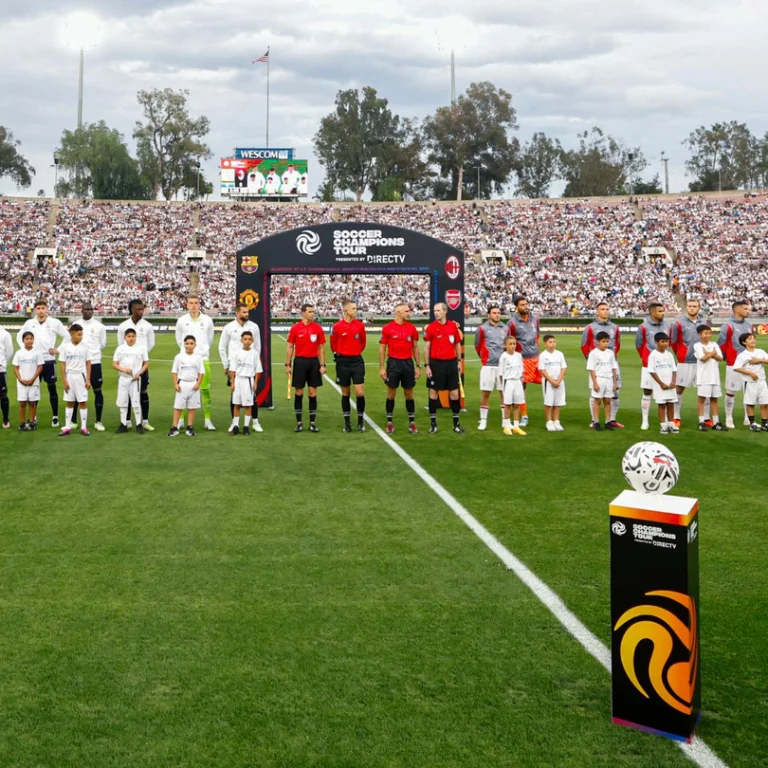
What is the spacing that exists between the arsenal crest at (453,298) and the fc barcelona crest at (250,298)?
360 centimetres

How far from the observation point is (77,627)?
505 centimetres

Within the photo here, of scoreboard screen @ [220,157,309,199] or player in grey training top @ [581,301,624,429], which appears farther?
scoreboard screen @ [220,157,309,199]

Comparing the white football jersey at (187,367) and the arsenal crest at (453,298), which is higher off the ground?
the arsenal crest at (453,298)

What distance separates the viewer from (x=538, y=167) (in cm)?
10012

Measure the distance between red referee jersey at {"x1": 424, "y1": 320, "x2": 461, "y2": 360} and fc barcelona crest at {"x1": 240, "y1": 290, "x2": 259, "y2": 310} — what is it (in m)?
4.20

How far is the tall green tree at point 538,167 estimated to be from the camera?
99438 mm

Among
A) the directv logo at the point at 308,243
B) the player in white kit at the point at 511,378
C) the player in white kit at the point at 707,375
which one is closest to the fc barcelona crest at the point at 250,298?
the directv logo at the point at 308,243

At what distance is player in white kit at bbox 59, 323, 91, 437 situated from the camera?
485 inches

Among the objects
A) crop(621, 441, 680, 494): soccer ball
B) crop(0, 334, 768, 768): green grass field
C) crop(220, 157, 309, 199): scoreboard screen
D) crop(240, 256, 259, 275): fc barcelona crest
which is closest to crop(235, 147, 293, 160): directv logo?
crop(220, 157, 309, 199): scoreboard screen

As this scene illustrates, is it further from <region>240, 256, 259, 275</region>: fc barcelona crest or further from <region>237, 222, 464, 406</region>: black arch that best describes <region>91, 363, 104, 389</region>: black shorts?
<region>240, 256, 259, 275</region>: fc barcelona crest

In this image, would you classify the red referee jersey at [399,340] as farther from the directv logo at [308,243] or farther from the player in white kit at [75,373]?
the player in white kit at [75,373]

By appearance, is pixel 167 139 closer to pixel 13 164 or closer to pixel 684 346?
pixel 13 164

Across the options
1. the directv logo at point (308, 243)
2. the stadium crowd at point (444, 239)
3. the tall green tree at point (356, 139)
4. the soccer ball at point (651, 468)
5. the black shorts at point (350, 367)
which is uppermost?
the tall green tree at point (356, 139)

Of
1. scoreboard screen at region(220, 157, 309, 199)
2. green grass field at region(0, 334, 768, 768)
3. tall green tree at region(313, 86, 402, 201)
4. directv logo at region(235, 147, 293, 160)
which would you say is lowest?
green grass field at region(0, 334, 768, 768)
